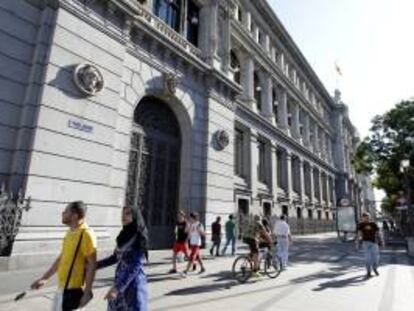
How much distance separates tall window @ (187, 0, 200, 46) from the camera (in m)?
19.1

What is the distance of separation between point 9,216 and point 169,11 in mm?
12327

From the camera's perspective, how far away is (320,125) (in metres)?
45.8

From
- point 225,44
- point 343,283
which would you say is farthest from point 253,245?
point 225,44

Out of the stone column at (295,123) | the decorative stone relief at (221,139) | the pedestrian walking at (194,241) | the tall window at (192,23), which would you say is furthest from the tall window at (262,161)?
the pedestrian walking at (194,241)

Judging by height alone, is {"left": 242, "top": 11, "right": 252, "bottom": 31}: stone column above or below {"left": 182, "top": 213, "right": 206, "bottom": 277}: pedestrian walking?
above

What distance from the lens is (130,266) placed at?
4.07 metres

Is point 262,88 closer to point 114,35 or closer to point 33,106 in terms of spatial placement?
point 114,35

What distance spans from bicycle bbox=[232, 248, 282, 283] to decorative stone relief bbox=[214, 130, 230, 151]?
769cm

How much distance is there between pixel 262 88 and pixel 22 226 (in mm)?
22698

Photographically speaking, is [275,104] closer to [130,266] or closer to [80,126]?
[80,126]

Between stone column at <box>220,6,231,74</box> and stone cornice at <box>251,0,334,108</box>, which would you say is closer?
stone column at <box>220,6,231,74</box>

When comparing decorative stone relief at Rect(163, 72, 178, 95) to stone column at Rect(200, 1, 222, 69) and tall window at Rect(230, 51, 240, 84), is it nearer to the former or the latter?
stone column at Rect(200, 1, 222, 69)

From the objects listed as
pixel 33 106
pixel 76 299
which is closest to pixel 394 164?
pixel 33 106

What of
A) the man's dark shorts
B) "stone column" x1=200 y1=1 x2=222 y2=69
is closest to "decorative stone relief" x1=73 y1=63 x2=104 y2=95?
the man's dark shorts
